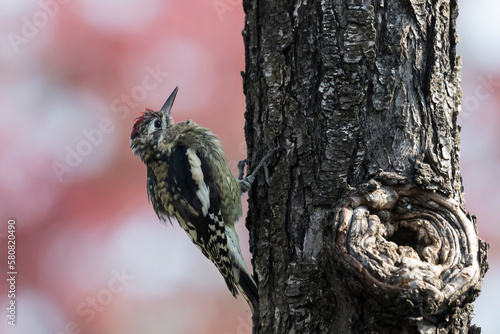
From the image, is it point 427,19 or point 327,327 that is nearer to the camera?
point 327,327

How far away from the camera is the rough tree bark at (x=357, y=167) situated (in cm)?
171

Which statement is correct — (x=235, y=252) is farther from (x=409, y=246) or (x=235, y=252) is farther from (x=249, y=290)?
(x=409, y=246)

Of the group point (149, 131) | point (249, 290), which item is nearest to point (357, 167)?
point (249, 290)

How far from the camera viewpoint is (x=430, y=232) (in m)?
1.81

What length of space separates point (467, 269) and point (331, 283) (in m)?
Result: 0.43

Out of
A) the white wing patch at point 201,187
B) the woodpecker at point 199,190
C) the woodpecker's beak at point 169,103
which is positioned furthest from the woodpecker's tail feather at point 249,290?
the woodpecker's beak at point 169,103

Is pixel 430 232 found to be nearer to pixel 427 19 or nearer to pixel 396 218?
pixel 396 218

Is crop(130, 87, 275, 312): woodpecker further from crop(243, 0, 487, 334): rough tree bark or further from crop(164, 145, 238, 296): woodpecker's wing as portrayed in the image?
crop(243, 0, 487, 334): rough tree bark

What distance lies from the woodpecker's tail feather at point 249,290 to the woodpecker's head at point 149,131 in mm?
1097

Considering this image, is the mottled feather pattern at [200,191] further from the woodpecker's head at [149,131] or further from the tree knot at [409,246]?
the tree knot at [409,246]

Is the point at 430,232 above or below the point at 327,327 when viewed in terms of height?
above

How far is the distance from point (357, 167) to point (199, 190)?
5.31ft

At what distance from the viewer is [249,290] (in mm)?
2957

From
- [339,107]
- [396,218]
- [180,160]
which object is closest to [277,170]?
[339,107]
